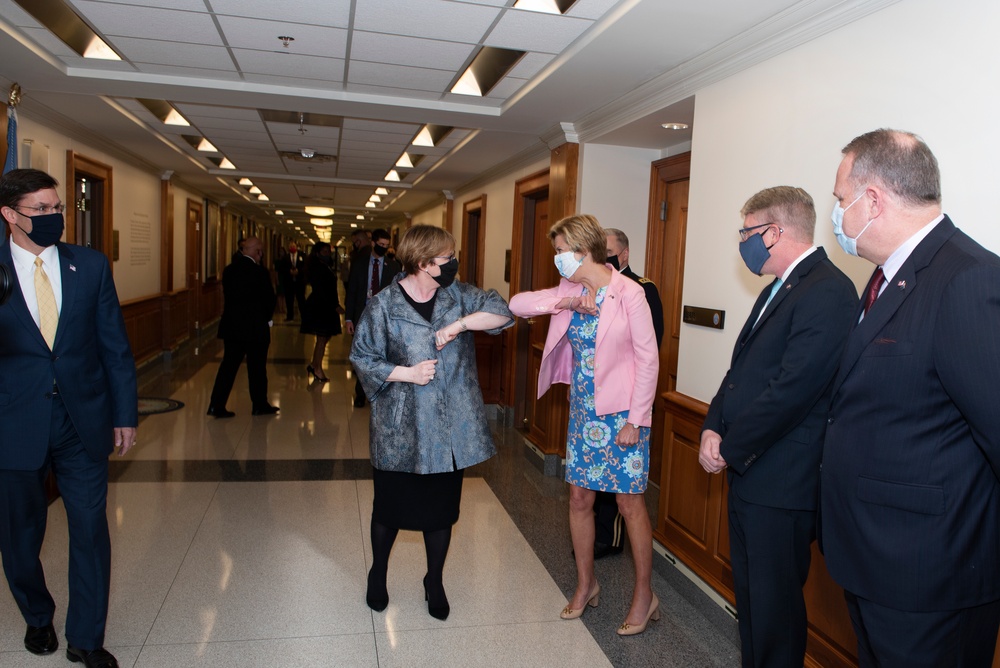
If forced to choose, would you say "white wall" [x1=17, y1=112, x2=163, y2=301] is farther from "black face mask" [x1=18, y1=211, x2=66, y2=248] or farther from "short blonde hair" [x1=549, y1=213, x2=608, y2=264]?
"short blonde hair" [x1=549, y1=213, x2=608, y2=264]

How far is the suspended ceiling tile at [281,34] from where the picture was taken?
3.60m

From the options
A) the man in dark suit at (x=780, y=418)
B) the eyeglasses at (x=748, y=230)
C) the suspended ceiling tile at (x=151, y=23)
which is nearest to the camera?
the man in dark suit at (x=780, y=418)

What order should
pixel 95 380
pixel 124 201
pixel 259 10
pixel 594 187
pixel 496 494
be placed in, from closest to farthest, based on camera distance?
pixel 95 380 → pixel 259 10 → pixel 496 494 → pixel 594 187 → pixel 124 201

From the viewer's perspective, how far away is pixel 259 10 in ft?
11.1

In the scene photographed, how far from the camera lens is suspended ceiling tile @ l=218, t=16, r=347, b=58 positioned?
3.60 m

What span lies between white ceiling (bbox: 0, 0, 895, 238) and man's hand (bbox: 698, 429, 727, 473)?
1.58m

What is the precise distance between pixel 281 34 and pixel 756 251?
2.73 m

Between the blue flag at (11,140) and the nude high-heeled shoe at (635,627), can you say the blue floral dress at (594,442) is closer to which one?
the nude high-heeled shoe at (635,627)

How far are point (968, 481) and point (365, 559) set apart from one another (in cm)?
283

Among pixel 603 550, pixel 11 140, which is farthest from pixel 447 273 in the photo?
pixel 11 140

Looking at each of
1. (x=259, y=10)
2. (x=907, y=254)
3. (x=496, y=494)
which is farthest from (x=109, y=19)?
(x=907, y=254)

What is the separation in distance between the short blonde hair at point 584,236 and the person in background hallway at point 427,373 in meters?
0.38

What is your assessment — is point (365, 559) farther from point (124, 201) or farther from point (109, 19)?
point (124, 201)

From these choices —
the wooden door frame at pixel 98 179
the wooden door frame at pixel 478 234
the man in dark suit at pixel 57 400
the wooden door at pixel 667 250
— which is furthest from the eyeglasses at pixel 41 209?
the wooden door frame at pixel 478 234
